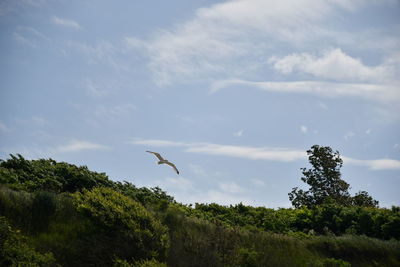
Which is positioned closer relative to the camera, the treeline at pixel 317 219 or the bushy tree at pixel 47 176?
the bushy tree at pixel 47 176

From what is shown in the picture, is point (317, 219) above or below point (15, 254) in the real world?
above

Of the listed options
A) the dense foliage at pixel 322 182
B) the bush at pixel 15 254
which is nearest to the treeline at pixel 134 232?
the bush at pixel 15 254

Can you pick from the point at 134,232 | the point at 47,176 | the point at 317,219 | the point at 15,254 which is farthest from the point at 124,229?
the point at 317,219

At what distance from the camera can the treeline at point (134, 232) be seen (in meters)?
11.3

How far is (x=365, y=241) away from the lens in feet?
52.6

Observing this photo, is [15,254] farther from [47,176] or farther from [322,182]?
[322,182]

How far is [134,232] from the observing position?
11586mm

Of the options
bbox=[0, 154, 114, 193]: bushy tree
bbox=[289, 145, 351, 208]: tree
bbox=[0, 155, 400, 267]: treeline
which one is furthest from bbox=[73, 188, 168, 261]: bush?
bbox=[289, 145, 351, 208]: tree

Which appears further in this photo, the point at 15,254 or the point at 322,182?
the point at 322,182

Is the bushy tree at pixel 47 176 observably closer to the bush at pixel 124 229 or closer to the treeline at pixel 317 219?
the bush at pixel 124 229

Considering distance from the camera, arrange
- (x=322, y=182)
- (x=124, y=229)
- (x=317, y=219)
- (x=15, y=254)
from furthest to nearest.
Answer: (x=322, y=182) → (x=317, y=219) → (x=124, y=229) → (x=15, y=254)

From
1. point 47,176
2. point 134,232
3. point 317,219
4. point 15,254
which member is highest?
point 317,219

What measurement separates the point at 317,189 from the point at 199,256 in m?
18.9

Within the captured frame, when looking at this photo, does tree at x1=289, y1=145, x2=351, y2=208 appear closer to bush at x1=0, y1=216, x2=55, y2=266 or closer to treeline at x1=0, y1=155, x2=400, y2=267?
treeline at x1=0, y1=155, x2=400, y2=267
